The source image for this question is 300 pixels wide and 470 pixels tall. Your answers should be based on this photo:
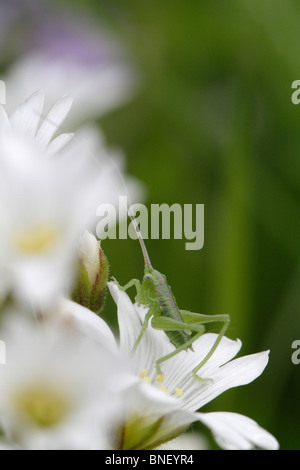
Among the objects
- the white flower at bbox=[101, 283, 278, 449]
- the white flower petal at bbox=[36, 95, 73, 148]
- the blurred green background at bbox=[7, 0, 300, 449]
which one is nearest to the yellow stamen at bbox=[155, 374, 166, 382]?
the white flower at bbox=[101, 283, 278, 449]

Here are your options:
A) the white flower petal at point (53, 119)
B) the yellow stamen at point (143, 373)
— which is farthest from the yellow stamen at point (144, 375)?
the white flower petal at point (53, 119)

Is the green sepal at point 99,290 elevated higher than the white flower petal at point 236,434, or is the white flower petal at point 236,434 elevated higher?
the green sepal at point 99,290

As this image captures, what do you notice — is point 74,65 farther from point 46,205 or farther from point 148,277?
point 46,205

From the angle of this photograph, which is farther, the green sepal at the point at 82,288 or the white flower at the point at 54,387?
the green sepal at the point at 82,288

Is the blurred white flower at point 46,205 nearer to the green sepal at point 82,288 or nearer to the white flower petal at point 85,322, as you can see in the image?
the white flower petal at point 85,322

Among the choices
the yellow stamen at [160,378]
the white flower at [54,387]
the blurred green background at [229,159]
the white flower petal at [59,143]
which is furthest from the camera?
the blurred green background at [229,159]

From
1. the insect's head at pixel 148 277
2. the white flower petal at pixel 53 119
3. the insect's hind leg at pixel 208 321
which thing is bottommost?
the insect's hind leg at pixel 208 321

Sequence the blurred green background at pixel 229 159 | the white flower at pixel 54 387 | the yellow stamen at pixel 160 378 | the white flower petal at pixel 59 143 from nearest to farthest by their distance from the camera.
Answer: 1. the white flower at pixel 54 387
2. the white flower petal at pixel 59 143
3. the yellow stamen at pixel 160 378
4. the blurred green background at pixel 229 159
